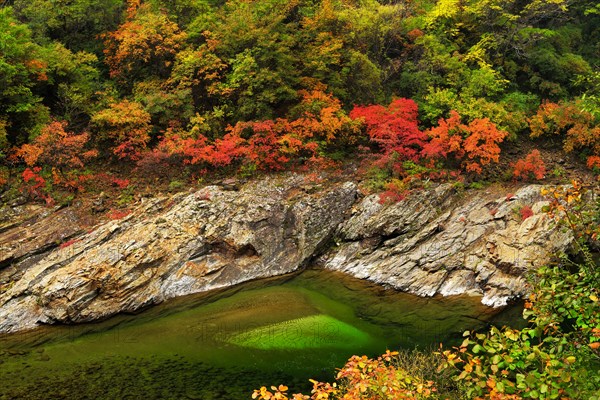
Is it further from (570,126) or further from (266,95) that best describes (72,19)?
(570,126)

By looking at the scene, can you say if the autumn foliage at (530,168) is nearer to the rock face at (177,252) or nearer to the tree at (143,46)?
the rock face at (177,252)

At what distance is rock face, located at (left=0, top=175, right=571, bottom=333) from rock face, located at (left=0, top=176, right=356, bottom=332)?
0.05 metres

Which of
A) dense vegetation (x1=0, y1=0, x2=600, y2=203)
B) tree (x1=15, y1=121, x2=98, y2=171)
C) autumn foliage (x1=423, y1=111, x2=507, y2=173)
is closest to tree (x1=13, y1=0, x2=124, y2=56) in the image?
dense vegetation (x1=0, y1=0, x2=600, y2=203)

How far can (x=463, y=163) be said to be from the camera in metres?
23.6

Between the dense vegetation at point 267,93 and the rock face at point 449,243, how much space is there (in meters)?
1.75

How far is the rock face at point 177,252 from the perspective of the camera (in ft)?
54.3

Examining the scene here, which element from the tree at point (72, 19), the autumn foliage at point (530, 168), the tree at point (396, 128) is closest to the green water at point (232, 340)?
the tree at point (396, 128)

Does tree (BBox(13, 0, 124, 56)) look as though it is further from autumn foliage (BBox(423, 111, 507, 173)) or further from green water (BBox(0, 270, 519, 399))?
autumn foliage (BBox(423, 111, 507, 173))

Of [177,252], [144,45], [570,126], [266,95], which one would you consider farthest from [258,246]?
[570,126]

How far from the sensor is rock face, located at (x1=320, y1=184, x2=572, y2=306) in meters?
17.7

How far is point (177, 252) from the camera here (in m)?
19.0

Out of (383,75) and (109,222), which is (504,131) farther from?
(109,222)

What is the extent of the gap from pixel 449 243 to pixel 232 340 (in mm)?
A: 10487

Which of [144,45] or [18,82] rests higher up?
[144,45]
